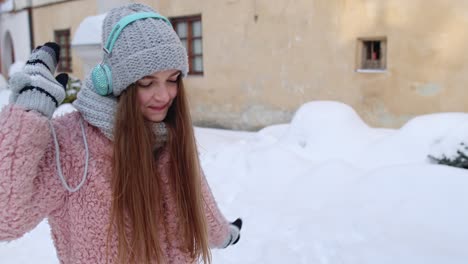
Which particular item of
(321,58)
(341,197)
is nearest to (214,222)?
(341,197)

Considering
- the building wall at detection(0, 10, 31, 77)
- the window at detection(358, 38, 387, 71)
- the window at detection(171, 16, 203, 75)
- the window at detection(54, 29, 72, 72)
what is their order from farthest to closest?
the building wall at detection(0, 10, 31, 77) → the window at detection(54, 29, 72, 72) → the window at detection(171, 16, 203, 75) → the window at detection(358, 38, 387, 71)

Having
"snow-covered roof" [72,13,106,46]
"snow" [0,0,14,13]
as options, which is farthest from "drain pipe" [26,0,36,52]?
"snow-covered roof" [72,13,106,46]

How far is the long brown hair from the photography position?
4.11 ft

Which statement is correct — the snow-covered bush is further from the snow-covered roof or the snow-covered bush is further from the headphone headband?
the snow-covered roof

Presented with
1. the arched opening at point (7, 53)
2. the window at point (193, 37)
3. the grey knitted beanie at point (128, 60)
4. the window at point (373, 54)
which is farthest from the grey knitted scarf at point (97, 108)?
the arched opening at point (7, 53)

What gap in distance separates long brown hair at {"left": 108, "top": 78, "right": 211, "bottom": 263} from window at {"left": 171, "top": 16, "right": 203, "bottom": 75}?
23.5ft

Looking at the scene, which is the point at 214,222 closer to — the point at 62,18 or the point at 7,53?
the point at 62,18

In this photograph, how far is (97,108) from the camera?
4.15 ft

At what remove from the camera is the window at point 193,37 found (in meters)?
8.37

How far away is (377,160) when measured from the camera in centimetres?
422

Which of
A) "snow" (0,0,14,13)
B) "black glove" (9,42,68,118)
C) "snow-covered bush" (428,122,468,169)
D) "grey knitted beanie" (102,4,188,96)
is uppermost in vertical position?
"snow" (0,0,14,13)

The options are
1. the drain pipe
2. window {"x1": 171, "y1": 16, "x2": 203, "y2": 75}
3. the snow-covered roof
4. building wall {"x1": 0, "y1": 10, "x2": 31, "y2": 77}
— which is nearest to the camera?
the snow-covered roof

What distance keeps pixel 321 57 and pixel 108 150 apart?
564 cm

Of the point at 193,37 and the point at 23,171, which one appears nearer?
the point at 23,171
